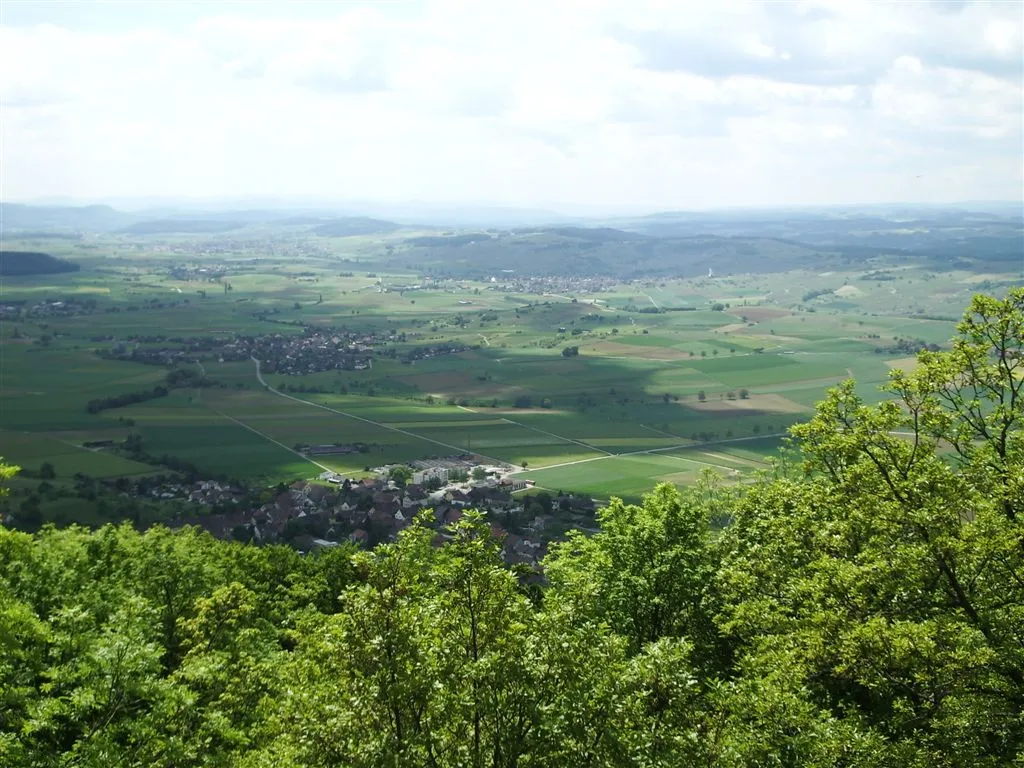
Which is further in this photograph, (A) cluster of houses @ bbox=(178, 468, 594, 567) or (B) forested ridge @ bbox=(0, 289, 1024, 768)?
(A) cluster of houses @ bbox=(178, 468, 594, 567)

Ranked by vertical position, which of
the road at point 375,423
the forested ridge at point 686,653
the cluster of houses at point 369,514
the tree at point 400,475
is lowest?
the cluster of houses at point 369,514

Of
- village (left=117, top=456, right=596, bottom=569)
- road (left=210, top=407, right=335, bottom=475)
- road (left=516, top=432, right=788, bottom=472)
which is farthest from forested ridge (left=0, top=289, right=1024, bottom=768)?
road (left=210, top=407, right=335, bottom=475)

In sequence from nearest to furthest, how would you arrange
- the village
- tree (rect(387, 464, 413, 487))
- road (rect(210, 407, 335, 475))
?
the village
tree (rect(387, 464, 413, 487))
road (rect(210, 407, 335, 475))

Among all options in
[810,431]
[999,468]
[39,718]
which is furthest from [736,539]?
[39,718]

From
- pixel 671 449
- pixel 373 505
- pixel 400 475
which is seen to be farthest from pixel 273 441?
pixel 671 449

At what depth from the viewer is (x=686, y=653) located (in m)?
20.0

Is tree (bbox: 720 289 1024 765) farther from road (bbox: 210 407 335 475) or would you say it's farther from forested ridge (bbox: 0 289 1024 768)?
road (bbox: 210 407 335 475)

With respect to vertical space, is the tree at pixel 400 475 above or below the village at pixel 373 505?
above

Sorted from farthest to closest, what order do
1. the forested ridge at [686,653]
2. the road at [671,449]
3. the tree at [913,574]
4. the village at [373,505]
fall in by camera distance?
1. the road at [671,449]
2. the village at [373,505]
3. the tree at [913,574]
4. the forested ridge at [686,653]

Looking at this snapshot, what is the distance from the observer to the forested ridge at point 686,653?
16781 mm

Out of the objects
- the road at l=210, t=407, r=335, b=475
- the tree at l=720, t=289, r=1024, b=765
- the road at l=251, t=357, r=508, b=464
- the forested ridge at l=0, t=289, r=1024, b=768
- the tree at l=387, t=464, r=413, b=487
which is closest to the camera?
the forested ridge at l=0, t=289, r=1024, b=768

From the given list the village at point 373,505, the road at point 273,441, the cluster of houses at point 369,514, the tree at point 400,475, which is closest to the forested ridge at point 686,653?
the cluster of houses at point 369,514

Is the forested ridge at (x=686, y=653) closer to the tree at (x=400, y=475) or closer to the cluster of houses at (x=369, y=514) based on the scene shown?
the cluster of houses at (x=369, y=514)

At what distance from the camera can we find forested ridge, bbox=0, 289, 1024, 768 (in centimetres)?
1678
